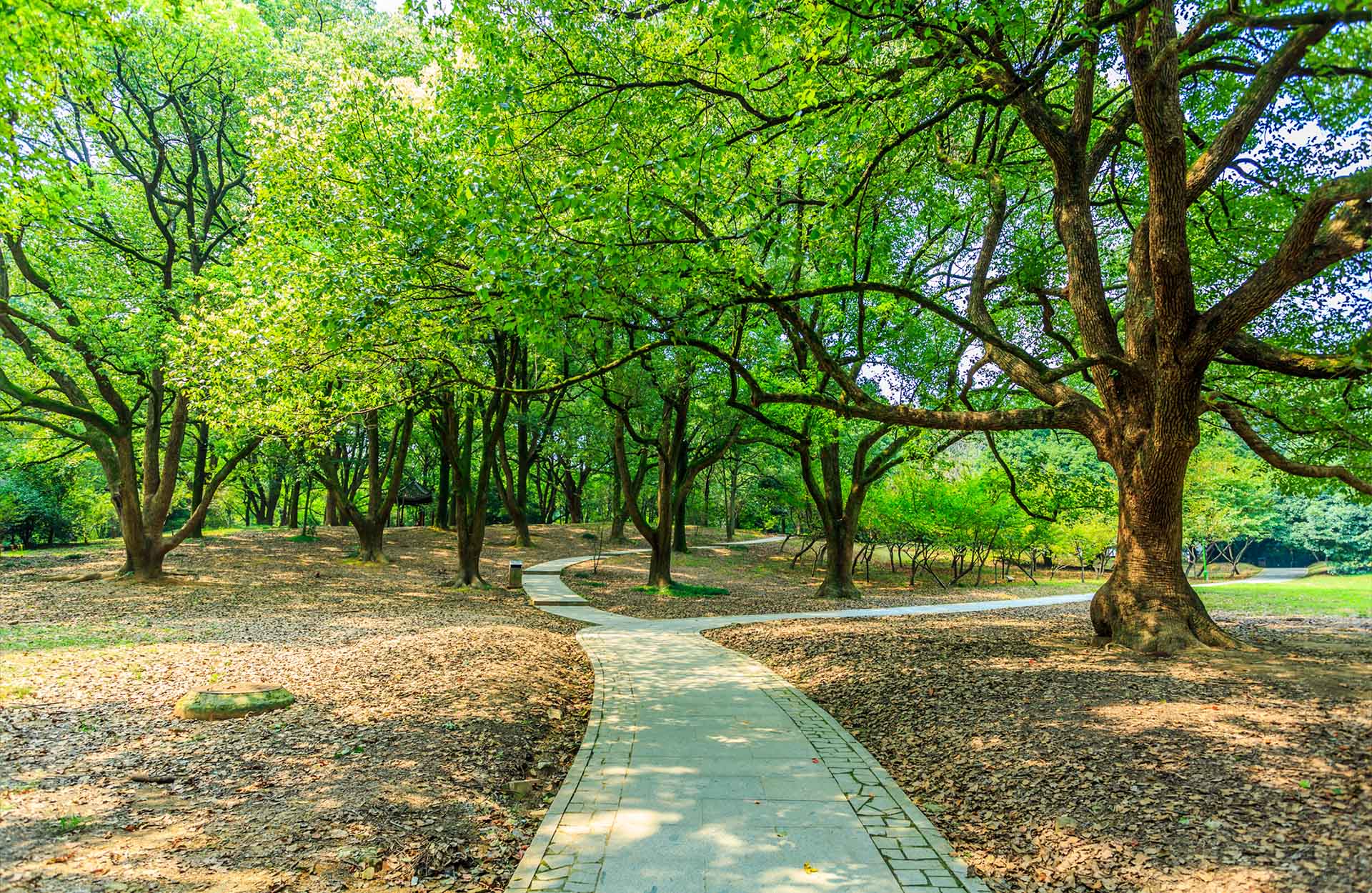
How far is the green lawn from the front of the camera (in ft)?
46.8

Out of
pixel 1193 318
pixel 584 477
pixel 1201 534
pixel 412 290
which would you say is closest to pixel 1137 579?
pixel 1193 318

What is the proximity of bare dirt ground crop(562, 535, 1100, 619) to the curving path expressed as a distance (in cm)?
683

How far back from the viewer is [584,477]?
1554 inches

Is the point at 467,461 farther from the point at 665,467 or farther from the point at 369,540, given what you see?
the point at 369,540

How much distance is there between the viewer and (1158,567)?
726 centimetres

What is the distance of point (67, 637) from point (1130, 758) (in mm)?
11254

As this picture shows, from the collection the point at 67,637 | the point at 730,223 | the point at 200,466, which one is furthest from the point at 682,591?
the point at 200,466

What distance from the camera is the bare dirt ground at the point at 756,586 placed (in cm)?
1452

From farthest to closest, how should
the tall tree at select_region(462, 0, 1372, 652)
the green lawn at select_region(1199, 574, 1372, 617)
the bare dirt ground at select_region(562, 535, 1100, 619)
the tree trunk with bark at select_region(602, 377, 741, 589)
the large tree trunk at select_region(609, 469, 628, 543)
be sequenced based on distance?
the large tree trunk at select_region(609, 469, 628, 543) → the tree trunk with bark at select_region(602, 377, 741, 589) → the bare dirt ground at select_region(562, 535, 1100, 619) → the green lawn at select_region(1199, 574, 1372, 617) → the tall tree at select_region(462, 0, 1372, 652)

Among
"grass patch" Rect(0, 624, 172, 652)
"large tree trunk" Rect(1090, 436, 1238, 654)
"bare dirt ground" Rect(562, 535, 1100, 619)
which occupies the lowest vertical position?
"bare dirt ground" Rect(562, 535, 1100, 619)

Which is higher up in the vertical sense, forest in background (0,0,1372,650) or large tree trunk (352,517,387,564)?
forest in background (0,0,1372,650)

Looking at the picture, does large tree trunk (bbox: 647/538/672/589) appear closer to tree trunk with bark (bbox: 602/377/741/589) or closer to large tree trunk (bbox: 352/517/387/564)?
tree trunk with bark (bbox: 602/377/741/589)

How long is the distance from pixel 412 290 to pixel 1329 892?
772 centimetres

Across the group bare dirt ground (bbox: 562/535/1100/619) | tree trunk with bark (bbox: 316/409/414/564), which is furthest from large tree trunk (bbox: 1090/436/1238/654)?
tree trunk with bark (bbox: 316/409/414/564)
